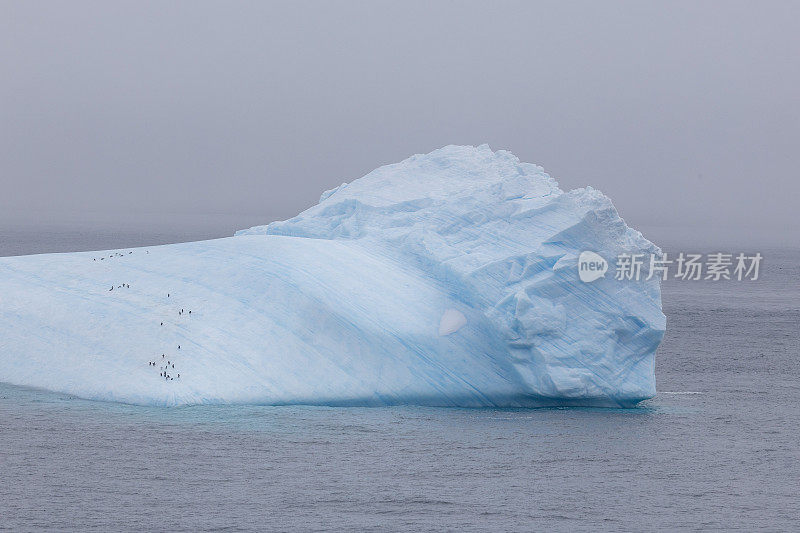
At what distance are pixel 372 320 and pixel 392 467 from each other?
634 centimetres

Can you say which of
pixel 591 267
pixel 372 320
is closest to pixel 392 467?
pixel 372 320

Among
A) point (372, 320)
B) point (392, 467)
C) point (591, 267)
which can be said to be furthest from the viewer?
point (591, 267)

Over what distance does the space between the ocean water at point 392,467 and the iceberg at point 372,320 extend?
0.76m

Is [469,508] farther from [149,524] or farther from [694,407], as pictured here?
[694,407]

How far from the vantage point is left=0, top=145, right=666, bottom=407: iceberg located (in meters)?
25.2

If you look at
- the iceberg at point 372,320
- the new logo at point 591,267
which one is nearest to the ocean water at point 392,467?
the iceberg at point 372,320

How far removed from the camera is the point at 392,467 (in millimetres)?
20688

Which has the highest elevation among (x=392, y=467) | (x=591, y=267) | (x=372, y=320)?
(x=591, y=267)

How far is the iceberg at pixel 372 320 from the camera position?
25.2m

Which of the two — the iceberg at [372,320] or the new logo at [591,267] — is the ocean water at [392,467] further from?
the new logo at [591,267]

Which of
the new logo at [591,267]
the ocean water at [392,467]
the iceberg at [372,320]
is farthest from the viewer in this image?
the new logo at [591,267]

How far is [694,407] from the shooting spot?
28.4 meters

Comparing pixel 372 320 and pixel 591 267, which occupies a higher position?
pixel 591 267

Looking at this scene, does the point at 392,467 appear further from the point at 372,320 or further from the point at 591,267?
the point at 591,267
